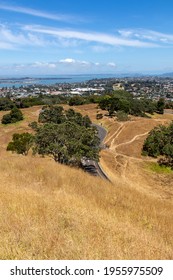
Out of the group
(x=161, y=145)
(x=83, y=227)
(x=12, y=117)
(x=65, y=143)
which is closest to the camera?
(x=83, y=227)

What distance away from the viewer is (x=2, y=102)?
101 meters

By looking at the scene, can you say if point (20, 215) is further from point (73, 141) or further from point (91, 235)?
point (73, 141)

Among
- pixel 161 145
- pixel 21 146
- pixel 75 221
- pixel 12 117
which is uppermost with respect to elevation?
pixel 75 221

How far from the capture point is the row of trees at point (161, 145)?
A: 45.5m

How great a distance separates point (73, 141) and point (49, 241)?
27.1 metres

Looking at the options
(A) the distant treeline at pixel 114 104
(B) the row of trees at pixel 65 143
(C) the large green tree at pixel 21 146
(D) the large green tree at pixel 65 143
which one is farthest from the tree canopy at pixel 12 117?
(D) the large green tree at pixel 65 143

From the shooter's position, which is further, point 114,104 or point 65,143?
point 114,104

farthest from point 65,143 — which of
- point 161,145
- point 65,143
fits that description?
point 161,145

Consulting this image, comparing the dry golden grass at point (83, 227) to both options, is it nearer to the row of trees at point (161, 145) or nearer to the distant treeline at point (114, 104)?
the row of trees at point (161, 145)

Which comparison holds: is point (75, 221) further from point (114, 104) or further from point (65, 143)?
point (114, 104)

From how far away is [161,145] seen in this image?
1944 inches

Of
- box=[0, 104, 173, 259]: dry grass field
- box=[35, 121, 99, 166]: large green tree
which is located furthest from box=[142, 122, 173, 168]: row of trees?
box=[0, 104, 173, 259]: dry grass field

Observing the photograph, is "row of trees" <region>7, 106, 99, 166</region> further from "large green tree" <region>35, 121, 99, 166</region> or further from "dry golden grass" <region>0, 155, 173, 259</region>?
"dry golden grass" <region>0, 155, 173, 259</region>

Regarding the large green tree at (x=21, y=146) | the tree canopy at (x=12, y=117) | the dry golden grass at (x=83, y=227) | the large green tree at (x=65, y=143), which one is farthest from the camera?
the tree canopy at (x=12, y=117)
